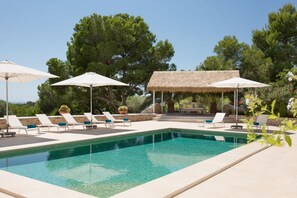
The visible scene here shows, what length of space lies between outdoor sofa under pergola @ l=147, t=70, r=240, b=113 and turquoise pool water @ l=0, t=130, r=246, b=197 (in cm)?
875

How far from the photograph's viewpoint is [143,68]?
91.7ft

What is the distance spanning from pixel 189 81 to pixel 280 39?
1364 centimetres

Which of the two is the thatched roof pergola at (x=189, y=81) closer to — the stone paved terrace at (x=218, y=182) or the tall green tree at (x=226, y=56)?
the tall green tree at (x=226, y=56)

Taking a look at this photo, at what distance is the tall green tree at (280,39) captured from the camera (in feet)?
90.2

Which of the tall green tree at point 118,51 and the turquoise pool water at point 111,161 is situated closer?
the turquoise pool water at point 111,161

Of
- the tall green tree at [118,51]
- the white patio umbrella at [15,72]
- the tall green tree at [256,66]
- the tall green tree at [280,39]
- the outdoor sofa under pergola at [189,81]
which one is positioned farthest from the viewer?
the tall green tree at [280,39]

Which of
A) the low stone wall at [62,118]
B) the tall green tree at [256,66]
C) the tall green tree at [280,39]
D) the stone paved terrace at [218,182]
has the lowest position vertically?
the stone paved terrace at [218,182]

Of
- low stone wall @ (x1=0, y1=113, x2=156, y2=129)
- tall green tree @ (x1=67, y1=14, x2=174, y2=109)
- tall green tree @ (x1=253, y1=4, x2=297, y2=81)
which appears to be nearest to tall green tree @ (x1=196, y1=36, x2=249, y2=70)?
tall green tree @ (x1=253, y1=4, x2=297, y2=81)

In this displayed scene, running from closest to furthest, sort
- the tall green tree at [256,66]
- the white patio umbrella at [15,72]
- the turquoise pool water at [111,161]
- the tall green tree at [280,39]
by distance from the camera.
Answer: the turquoise pool water at [111,161] → the white patio umbrella at [15,72] → the tall green tree at [256,66] → the tall green tree at [280,39]

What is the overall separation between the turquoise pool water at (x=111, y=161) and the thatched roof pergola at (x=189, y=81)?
345 inches

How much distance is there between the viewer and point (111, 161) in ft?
26.4

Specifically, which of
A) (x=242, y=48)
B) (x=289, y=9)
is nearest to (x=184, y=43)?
(x=242, y=48)

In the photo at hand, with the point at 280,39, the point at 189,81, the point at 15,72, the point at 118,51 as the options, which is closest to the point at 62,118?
the point at 15,72

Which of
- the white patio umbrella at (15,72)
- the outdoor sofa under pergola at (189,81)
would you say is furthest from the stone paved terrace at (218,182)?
the outdoor sofa under pergola at (189,81)
